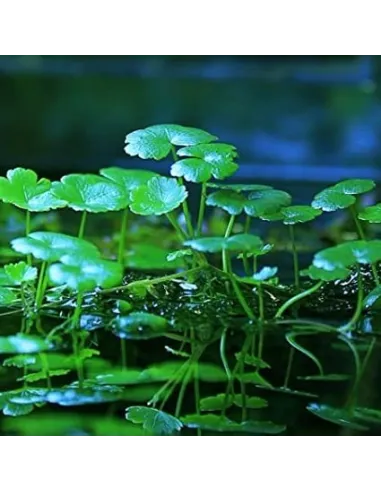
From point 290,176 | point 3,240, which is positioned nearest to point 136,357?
point 3,240

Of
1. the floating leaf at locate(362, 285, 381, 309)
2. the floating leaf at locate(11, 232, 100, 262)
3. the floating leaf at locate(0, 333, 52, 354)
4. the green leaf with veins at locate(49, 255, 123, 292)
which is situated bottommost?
the floating leaf at locate(0, 333, 52, 354)

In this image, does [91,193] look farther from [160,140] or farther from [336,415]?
[336,415]

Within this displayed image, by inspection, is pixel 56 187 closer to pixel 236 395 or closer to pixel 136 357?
pixel 136 357

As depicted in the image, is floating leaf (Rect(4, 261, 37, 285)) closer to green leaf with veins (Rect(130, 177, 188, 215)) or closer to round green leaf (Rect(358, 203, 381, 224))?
green leaf with veins (Rect(130, 177, 188, 215))

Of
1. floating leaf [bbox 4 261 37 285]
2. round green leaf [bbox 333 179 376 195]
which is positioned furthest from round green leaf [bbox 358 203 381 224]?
floating leaf [bbox 4 261 37 285]

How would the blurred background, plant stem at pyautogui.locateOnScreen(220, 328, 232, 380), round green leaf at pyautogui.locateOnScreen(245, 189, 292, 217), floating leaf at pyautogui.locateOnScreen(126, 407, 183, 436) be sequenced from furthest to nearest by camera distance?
the blurred background < round green leaf at pyautogui.locateOnScreen(245, 189, 292, 217) < plant stem at pyautogui.locateOnScreen(220, 328, 232, 380) < floating leaf at pyautogui.locateOnScreen(126, 407, 183, 436)

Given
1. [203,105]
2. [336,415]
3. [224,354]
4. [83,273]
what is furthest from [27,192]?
[203,105]

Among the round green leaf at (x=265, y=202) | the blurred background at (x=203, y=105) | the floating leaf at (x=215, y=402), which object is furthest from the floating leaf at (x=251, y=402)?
the blurred background at (x=203, y=105)
